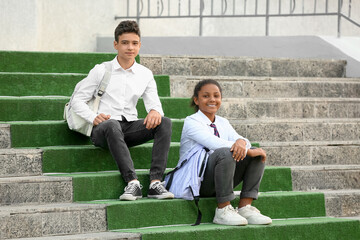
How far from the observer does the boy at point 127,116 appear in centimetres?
484

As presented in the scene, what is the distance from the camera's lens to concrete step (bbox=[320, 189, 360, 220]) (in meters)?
5.59

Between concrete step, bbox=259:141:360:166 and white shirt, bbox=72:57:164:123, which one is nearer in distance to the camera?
white shirt, bbox=72:57:164:123

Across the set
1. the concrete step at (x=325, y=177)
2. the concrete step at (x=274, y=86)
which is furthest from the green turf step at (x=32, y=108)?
the concrete step at (x=325, y=177)

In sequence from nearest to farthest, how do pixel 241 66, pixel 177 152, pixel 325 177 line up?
pixel 177 152
pixel 325 177
pixel 241 66

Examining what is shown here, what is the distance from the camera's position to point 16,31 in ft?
26.4

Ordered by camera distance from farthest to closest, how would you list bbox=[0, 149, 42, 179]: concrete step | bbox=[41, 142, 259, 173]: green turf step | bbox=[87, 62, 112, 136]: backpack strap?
bbox=[87, 62, 112, 136]: backpack strap, bbox=[41, 142, 259, 173]: green turf step, bbox=[0, 149, 42, 179]: concrete step

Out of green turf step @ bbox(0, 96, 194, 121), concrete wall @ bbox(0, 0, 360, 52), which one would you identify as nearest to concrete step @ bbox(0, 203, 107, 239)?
green turf step @ bbox(0, 96, 194, 121)

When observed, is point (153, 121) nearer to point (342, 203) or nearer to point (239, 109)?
point (342, 203)

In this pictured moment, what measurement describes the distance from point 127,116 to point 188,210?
83 centimetres

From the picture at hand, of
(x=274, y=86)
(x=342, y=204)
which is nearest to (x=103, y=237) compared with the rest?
(x=342, y=204)

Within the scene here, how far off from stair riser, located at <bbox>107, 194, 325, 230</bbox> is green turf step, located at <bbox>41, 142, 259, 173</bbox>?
0.67 meters

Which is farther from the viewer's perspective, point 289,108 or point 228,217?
point 289,108

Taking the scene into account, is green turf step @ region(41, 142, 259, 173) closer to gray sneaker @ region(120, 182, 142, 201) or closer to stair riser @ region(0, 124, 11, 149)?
stair riser @ region(0, 124, 11, 149)

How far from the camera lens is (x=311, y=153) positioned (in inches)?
244
